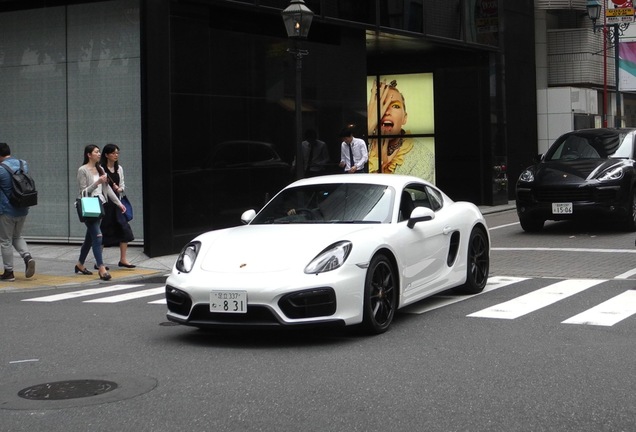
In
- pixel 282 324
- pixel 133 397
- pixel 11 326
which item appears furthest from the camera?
pixel 11 326

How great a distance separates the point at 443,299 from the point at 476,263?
0.64 meters

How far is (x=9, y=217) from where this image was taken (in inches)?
539

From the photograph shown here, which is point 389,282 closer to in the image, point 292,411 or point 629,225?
point 292,411

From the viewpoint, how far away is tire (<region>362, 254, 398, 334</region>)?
8.71 meters

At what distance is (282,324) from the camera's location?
827 cm

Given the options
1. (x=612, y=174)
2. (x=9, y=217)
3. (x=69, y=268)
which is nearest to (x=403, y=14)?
(x=612, y=174)

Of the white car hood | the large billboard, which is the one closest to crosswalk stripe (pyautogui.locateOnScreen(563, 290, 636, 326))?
the white car hood

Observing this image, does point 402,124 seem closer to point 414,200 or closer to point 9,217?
point 9,217

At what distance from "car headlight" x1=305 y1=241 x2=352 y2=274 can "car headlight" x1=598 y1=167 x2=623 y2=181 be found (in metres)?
10.3

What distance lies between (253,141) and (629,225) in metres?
6.85

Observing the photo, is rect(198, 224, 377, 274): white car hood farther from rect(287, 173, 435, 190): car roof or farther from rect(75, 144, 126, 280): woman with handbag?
rect(75, 144, 126, 280): woman with handbag

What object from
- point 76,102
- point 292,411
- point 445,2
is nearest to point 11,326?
point 292,411

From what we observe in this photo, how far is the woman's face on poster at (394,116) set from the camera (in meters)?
28.8

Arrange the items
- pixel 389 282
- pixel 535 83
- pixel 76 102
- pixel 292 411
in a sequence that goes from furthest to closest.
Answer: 1. pixel 535 83
2. pixel 76 102
3. pixel 389 282
4. pixel 292 411
